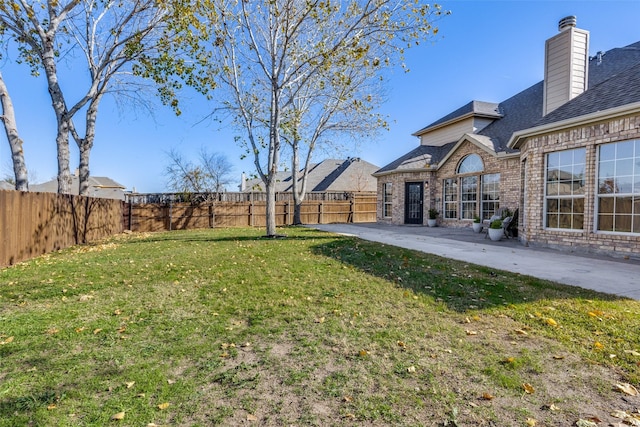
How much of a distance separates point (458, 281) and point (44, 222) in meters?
10.5

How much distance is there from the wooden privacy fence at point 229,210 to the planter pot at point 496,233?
38.6 ft

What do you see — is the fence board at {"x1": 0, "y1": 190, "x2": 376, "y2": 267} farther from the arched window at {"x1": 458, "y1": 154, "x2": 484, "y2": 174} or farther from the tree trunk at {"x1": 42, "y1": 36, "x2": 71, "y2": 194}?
the arched window at {"x1": 458, "y1": 154, "x2": 484, "y2": 174}

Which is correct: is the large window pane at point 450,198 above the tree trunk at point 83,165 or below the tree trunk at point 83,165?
below

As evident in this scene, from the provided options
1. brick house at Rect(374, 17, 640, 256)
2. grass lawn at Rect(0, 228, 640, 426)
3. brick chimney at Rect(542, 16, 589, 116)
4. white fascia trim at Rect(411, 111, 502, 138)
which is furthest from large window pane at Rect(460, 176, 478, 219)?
grass lawn at Rect(0, 228, 640, 426)

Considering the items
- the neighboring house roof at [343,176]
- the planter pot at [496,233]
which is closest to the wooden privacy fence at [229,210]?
the neighboring house roof at [343,176]

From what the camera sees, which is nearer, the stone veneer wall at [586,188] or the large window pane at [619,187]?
the large window pane at [619,187]

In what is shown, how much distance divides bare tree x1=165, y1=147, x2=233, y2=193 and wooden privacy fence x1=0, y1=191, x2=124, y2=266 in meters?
6.45

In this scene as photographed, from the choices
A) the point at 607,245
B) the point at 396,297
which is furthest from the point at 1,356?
the point at 607,245

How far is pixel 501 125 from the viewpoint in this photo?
593 inches

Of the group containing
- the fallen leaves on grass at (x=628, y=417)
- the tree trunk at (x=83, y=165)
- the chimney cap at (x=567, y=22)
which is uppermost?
the chimney cap at (x=567, y=22)

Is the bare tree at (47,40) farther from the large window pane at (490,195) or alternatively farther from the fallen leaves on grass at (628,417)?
the large window pane at (490,195)

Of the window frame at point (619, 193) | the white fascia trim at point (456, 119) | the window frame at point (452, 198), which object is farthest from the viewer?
the white fascia trim at point (456, 119)

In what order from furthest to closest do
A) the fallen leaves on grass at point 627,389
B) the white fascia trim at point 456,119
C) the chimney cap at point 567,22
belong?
the white fascia trim at point 456,119 → the chimney cap at point 567,22 → the fallen leaves on grass at point 627,389

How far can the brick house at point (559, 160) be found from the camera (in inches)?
282
